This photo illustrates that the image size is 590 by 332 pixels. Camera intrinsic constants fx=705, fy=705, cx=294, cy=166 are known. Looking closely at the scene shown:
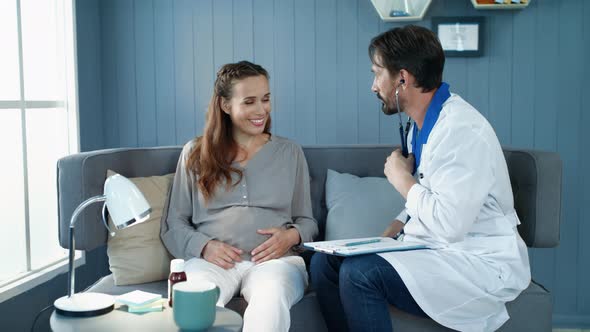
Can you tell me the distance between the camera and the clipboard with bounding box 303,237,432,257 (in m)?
2.06

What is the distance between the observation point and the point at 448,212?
196 centimetres

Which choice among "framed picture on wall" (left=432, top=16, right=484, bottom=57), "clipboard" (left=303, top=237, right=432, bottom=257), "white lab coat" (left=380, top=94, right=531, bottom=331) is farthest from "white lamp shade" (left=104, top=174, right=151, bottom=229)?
"framed picture on wall" (left=432, top=16, right=484, bottom=57)

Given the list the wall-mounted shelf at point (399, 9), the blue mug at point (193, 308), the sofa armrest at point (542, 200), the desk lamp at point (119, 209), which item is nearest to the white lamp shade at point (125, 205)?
the desk lamp at point (119, 209)

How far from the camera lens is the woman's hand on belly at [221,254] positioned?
2.40m

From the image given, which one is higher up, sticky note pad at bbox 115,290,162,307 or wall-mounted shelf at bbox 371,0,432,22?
wall-mounted shelf at bbox 371,0,432,22

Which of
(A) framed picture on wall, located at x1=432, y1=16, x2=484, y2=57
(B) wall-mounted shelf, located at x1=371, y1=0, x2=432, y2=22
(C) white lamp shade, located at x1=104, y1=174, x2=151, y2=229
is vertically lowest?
(C) white lamp shade, located at x1=104, y1=174, x2=151, y2=229

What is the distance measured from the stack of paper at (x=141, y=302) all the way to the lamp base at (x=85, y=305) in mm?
36

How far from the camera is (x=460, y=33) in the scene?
3229mm

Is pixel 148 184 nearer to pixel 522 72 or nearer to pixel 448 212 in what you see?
pixel 448 212

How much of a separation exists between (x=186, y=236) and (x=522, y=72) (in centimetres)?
177

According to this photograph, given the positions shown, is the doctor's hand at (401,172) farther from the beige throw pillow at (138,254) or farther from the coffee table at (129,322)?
the beige throw pillow at (138,254)

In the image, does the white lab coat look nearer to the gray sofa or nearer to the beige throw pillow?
Result: the gray sofa

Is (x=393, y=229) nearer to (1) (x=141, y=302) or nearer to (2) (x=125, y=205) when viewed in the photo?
(1) (x=141, y=302)

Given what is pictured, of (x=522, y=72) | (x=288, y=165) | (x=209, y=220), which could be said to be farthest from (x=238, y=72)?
(x=522, y=72)
